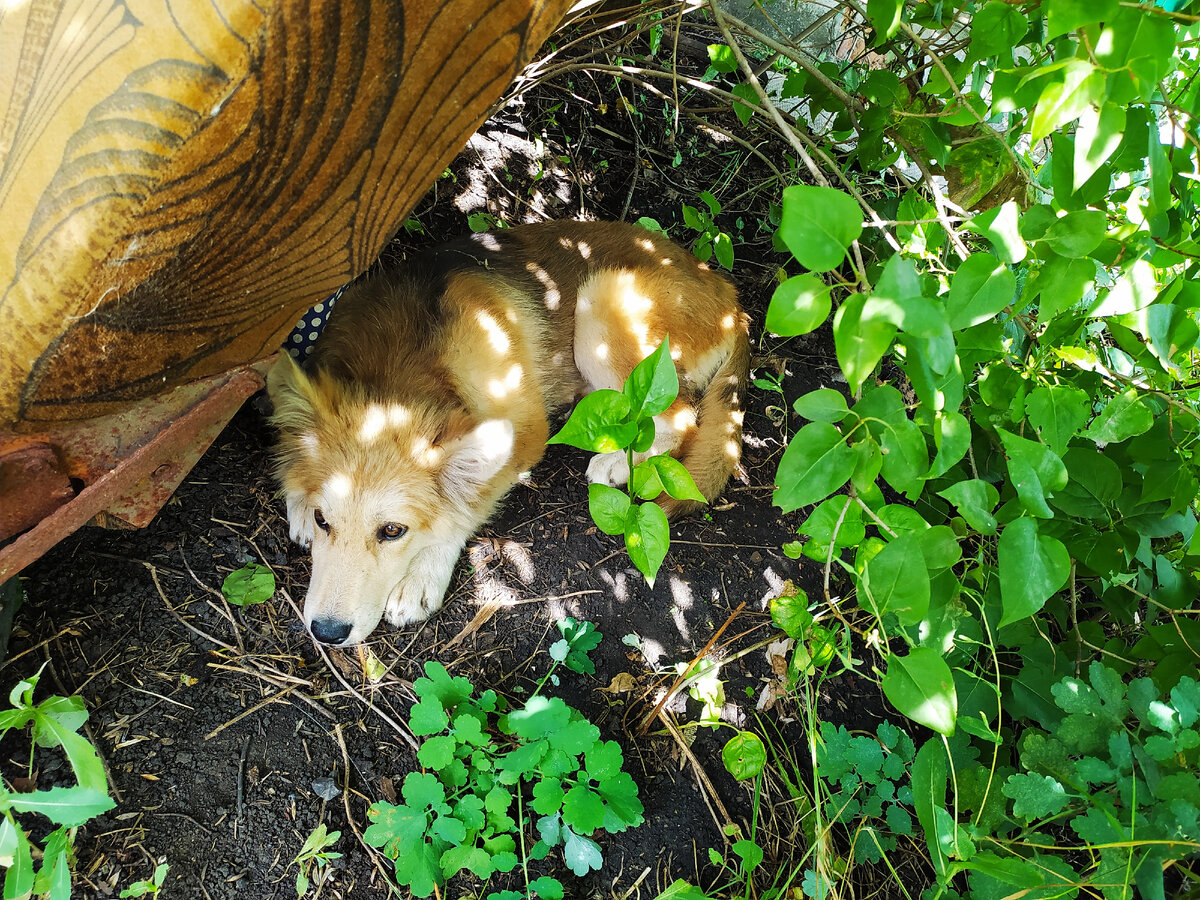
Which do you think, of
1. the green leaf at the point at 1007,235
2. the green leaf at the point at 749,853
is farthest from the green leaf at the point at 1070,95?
the green leaf at the point at 749,853

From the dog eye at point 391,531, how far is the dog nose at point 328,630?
0.41m

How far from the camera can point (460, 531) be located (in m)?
2.71

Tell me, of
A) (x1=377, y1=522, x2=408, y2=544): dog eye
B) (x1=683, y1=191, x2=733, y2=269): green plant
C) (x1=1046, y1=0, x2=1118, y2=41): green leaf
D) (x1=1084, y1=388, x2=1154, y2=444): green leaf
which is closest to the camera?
(x1=1046, y1=0, x2=1118, y2=41): green leaf

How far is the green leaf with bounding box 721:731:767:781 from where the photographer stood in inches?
80.1

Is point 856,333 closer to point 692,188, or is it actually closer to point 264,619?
Result: point 264,619

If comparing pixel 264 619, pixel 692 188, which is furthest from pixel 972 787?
pixel 692 188

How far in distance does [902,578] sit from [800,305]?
0.54m

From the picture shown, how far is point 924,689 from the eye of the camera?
1232 millimetres

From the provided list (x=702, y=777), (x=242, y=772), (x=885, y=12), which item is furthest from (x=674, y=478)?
(x=242, y=772)

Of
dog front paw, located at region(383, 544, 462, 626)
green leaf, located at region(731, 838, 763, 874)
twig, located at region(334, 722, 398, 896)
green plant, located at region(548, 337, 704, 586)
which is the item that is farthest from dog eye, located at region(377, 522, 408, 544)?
green leaf, located at region(731, 838, 763, 874)

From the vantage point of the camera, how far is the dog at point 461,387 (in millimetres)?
2445

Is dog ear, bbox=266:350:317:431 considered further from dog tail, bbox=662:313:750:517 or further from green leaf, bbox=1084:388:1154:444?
green leaf, bbox=1084:388:1154:444

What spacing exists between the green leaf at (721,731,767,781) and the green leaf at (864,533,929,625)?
0.95 m

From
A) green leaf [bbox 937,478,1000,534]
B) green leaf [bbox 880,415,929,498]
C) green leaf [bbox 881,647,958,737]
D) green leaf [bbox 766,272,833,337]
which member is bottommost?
green leaf [bbox 881,647,958,737]
